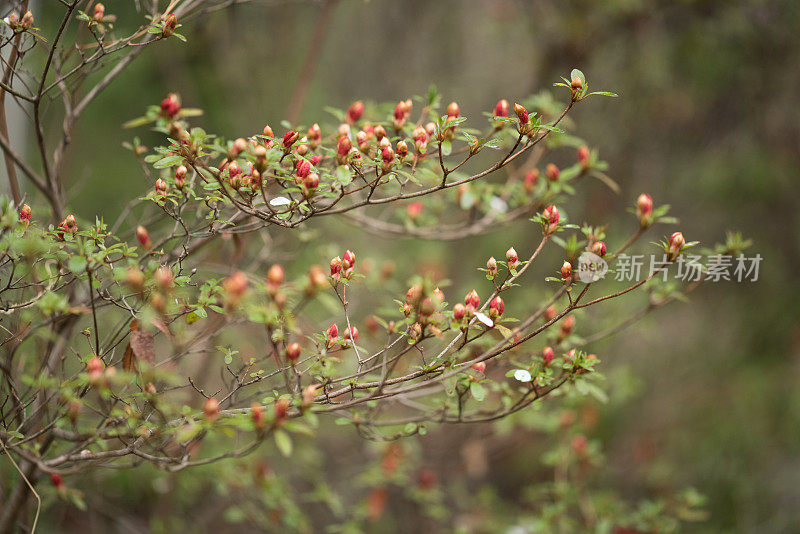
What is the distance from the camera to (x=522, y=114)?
1.06 m

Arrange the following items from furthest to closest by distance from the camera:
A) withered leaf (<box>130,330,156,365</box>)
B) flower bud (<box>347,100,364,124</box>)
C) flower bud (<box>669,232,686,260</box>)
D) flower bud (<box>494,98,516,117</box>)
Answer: flower bud (<box>347,100,364,124</box>) → flower bud (<box>494,98,516,117</box>) → flower bud (<box>669,232,686,260</box>) → withered leaf (<box>130,330,156,365</box>)

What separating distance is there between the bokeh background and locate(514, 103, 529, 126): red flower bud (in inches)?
57.1

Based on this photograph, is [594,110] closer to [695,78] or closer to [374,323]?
[695,78]

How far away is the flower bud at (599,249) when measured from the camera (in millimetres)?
1090

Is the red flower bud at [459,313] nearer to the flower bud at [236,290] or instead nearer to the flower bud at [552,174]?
the flower bud at [236,290]

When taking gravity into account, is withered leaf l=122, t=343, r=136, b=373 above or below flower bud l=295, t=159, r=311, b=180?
below

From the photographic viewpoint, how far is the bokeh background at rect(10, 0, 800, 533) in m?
2.77

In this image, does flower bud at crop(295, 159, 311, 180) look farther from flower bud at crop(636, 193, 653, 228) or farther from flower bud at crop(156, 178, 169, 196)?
flower bud at crop(636, 193, 653, 228)

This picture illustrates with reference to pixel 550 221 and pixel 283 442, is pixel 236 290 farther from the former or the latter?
pixel 550 221

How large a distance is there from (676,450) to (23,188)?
296 cm

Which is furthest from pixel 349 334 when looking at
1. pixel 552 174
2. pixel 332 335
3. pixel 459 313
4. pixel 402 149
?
pixel 552 174

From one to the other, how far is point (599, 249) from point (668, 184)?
7.36ft

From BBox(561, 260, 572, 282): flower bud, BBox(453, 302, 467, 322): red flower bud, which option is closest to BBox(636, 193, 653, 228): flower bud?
BBox(561, 260, 572, 282): flower bud

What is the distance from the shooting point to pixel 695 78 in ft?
9.62
